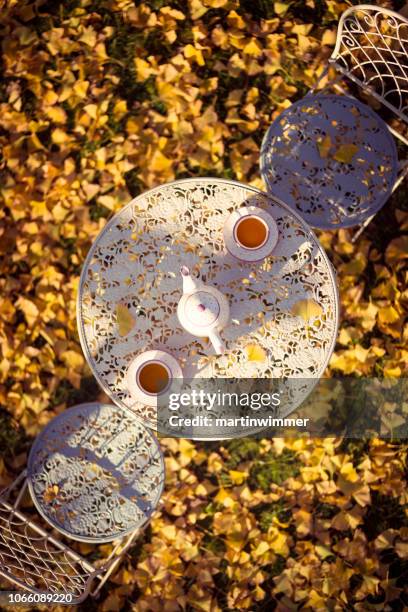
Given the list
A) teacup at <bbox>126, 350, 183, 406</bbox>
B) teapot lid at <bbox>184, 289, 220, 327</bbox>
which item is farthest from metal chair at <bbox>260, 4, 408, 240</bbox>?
teacup at <bbox>126, 350, 183, 406</bbox>

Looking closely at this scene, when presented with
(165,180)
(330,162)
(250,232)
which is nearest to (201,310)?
(250,232)

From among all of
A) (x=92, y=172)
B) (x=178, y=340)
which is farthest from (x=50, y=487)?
(x=92, y=172)

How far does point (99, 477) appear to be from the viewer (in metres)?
2.48

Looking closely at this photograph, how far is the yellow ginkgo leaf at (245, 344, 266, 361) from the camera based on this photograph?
2318 mm

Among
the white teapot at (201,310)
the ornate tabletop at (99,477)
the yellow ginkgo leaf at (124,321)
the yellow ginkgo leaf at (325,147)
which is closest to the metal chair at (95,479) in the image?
the ornate tabletop at (99,477)

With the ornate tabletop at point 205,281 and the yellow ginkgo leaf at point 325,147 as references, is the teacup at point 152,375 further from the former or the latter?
the yellow ginkgo leaf at point 325,147

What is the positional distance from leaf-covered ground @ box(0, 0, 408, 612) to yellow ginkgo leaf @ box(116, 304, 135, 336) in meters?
0.77

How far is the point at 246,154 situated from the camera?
3.15 meters

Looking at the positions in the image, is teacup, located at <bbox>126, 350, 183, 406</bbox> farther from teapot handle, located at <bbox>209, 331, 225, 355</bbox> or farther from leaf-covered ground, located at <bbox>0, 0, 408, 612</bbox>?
leaf-covered ground, located at <bbox>0, 0, 408, 612</bbox>

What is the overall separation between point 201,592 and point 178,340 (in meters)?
1.30

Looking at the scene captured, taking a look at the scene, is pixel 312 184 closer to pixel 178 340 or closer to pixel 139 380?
pixel 178 340

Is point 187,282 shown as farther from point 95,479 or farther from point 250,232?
point 95,479

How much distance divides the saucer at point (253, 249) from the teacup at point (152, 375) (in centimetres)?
47

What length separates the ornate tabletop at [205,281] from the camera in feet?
7.62
